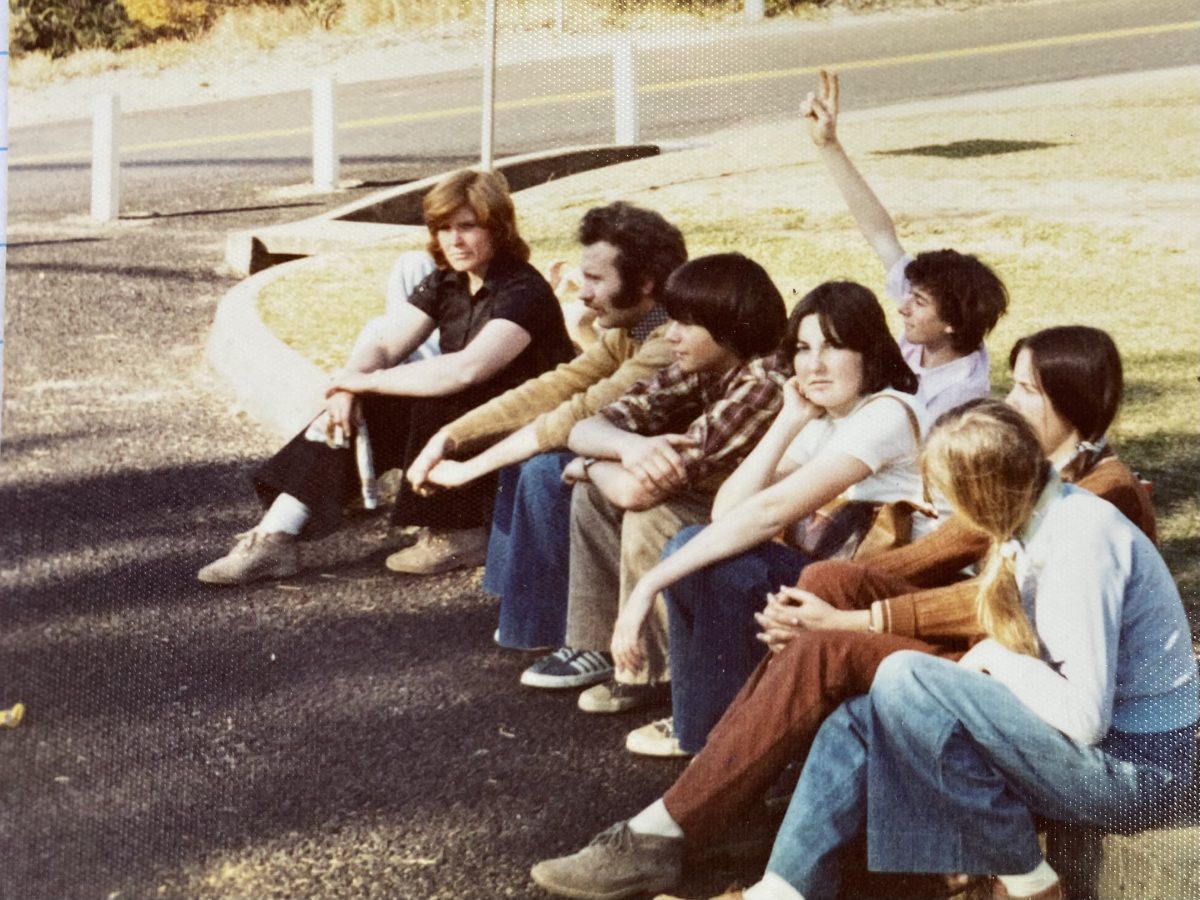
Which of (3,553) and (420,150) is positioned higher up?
(420,150)

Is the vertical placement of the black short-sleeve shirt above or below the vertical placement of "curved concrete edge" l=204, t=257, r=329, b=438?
above

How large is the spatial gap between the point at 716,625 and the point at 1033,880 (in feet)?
2.58

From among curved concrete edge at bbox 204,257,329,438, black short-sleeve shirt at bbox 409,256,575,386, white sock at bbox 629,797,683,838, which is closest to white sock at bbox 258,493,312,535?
black short-sleeve shirt at bbox 409,256,575,386

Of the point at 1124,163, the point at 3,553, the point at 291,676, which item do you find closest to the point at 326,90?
the point at 1124,163

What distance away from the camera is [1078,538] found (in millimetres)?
2518

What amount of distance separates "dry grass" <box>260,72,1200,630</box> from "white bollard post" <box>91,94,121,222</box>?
130 inches

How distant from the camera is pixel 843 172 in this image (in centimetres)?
394

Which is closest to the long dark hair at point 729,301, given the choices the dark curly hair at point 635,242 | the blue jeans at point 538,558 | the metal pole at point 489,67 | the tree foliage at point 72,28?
the dark curly hair at point 635,242

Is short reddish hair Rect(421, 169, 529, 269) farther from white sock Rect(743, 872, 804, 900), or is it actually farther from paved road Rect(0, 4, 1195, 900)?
white sock Rect(743, 872, 804, 900)

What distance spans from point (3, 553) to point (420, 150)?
304 inches

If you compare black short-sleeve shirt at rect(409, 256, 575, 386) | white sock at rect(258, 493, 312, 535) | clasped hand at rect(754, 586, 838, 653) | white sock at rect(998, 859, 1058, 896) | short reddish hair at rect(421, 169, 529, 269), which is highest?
short reddish hair at rect(421, 169, 529, 269)

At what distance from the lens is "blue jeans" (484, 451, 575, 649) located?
12.8 feet

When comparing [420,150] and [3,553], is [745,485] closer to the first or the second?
[3,553]

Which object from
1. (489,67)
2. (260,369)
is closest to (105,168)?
(260,369)
